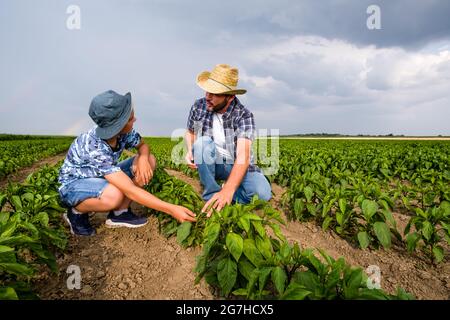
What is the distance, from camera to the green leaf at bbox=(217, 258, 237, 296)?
196 cm

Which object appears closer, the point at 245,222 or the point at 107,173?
the point at 245,222

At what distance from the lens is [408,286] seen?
2500 millimetres

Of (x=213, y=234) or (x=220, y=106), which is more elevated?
(x=220, y=106)

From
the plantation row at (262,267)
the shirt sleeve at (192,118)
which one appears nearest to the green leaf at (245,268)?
the plantation row at (262,267)

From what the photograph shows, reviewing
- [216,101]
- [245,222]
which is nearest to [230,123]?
[216,101]

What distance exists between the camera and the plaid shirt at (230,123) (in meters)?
3.50

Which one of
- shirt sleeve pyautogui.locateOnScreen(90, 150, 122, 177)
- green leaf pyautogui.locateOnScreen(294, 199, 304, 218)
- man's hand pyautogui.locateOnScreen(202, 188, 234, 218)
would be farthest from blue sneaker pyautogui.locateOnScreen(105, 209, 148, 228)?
green leaf pyautogui.locateOnScreen(294, 199, 304, 218)

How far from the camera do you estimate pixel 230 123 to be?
369 centimetres

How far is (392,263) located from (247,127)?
196cm

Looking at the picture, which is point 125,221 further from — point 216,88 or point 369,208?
point 369,208

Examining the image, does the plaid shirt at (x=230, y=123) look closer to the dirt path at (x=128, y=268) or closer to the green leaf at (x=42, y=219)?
the dirt path at (x=128, y=268)

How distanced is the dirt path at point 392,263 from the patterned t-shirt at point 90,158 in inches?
79.3

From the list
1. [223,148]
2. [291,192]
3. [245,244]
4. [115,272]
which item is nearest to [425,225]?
[291,192]

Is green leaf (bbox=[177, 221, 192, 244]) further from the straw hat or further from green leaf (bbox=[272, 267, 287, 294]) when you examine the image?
the straw hat
